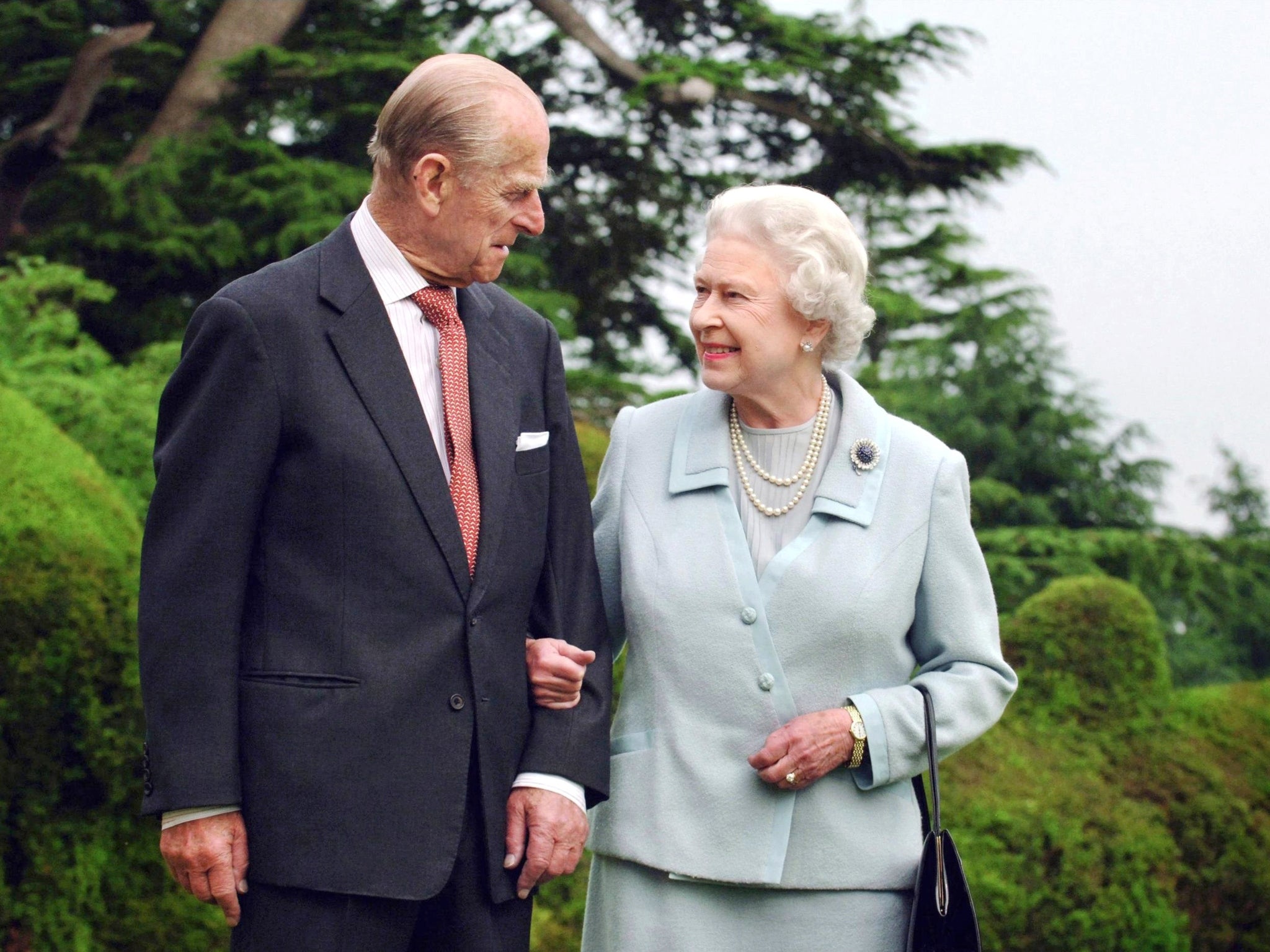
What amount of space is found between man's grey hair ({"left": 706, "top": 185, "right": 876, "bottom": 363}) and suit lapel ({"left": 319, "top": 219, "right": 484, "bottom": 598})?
2.36 feet

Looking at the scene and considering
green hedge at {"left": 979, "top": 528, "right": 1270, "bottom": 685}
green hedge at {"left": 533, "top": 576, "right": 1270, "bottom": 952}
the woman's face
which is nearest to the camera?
the woman's face

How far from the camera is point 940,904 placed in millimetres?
2510

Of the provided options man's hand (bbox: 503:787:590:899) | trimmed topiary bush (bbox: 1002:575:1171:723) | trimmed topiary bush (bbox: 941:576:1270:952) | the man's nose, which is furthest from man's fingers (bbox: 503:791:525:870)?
trimmed topiary bush (bbox: 1002:575:1171:723)

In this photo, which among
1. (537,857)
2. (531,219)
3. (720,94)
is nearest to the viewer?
(537,857)

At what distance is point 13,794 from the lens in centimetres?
429

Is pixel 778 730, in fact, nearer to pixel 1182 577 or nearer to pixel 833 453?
pixel 833 453

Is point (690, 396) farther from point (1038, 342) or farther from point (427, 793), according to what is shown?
point (1038, 342)

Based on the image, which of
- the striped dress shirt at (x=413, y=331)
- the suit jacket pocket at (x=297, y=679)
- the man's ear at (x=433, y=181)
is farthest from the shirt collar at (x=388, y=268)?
the suit jacket pocket at (x=297, y=679)

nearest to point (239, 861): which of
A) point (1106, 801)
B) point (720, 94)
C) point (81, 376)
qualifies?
point (1106, 801)

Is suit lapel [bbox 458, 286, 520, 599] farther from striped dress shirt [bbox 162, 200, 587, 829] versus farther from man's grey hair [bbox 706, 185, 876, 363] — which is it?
man's grey hair [bbox 706, 185, 876, 363]

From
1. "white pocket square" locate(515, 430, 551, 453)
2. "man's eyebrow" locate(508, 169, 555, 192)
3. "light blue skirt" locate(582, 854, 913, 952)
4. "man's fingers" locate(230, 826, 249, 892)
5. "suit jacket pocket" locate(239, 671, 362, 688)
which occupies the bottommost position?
"light blue skirt" locate(582, 854, 913, 952)

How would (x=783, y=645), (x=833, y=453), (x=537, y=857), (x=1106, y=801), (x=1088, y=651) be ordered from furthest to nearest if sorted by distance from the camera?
(x=1088, y=651)
(x=1106, y=801)
(x=833, y=453)
(x=783, y=645)
(x=537, y=857)

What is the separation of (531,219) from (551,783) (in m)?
1.01

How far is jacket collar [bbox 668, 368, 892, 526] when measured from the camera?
2727 millimetres
